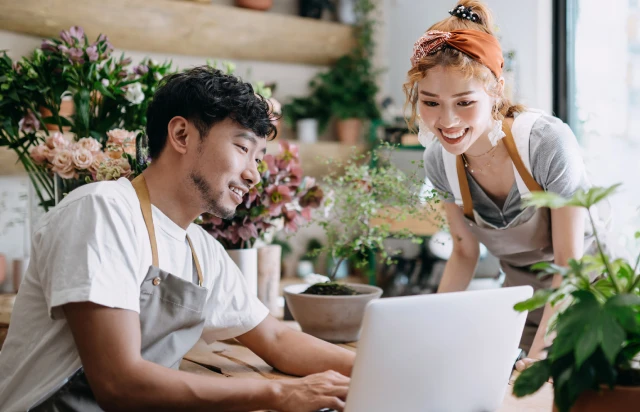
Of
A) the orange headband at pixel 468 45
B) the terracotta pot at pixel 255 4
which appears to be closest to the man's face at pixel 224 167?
the orange headband at pixel 468 45

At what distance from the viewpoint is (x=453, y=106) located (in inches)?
64.7

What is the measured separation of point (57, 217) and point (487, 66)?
1034mm

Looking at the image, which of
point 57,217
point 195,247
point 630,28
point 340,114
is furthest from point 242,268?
point 340,114

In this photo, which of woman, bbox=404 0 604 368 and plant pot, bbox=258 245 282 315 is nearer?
woman, bbox=404 0 604 368

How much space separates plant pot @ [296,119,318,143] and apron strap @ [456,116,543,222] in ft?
10.9

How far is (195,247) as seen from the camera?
1.52m

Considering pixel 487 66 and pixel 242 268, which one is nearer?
pixel 487 66

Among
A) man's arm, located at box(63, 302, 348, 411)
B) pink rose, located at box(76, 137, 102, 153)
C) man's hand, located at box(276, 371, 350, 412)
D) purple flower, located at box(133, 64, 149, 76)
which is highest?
purple flower, located at box(133, 64, 149, 76)

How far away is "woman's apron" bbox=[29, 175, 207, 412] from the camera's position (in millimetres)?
1207

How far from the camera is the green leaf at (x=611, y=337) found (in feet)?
2.60

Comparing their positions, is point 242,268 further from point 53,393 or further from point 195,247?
point 53,393

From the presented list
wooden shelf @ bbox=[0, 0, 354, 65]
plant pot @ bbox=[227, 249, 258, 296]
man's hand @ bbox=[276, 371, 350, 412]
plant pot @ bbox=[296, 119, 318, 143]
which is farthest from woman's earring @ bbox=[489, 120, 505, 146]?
plant pot @ bbox=[296, 119, 318, 143]

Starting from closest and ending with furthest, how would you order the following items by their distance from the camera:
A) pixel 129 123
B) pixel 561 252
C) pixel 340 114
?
pixel 561 252 → pixel 129 123 → pixel 340 114

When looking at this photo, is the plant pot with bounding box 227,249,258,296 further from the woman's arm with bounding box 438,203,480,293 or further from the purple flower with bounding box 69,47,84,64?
the purple flower with bounding box 69,47,84,64
